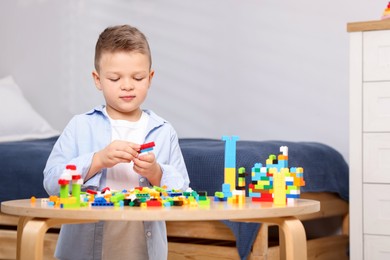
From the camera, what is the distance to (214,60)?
3441mm

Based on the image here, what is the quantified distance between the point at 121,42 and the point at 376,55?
106 centimetres

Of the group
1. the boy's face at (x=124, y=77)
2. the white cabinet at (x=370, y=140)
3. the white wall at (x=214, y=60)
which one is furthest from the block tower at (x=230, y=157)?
the white wall at (x=214, y=60)

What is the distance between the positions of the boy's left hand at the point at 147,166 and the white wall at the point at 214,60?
1.72 metres

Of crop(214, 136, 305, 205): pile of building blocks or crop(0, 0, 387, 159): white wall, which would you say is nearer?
crop(214, 136, 305, 205): pile of building blocks

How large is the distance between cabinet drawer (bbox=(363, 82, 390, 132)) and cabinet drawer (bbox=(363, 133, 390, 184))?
0.03 meters

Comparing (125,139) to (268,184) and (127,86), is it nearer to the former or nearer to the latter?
Answer: (127,86)

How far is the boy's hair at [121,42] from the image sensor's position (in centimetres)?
159

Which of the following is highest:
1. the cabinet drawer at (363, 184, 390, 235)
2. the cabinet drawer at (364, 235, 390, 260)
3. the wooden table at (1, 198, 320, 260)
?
the wooden table at (1, 198, 320, 260)

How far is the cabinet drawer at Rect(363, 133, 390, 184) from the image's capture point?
7.62ft

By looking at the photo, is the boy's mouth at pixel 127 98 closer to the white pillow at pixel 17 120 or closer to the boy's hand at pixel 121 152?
the boy's hand at pixel 121 152

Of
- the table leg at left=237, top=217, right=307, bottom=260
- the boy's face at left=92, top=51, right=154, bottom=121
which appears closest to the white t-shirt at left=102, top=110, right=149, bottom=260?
the boy's face at left=92, top=51, right=154, bottom=121

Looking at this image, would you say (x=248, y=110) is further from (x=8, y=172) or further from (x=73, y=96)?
(x=8, y=172)

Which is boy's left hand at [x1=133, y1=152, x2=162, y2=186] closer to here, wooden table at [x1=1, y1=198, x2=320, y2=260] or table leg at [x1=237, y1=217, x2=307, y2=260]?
wooden table at [x1=1, y1=198, x2=320, y2=260]

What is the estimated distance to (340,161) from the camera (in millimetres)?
2918
